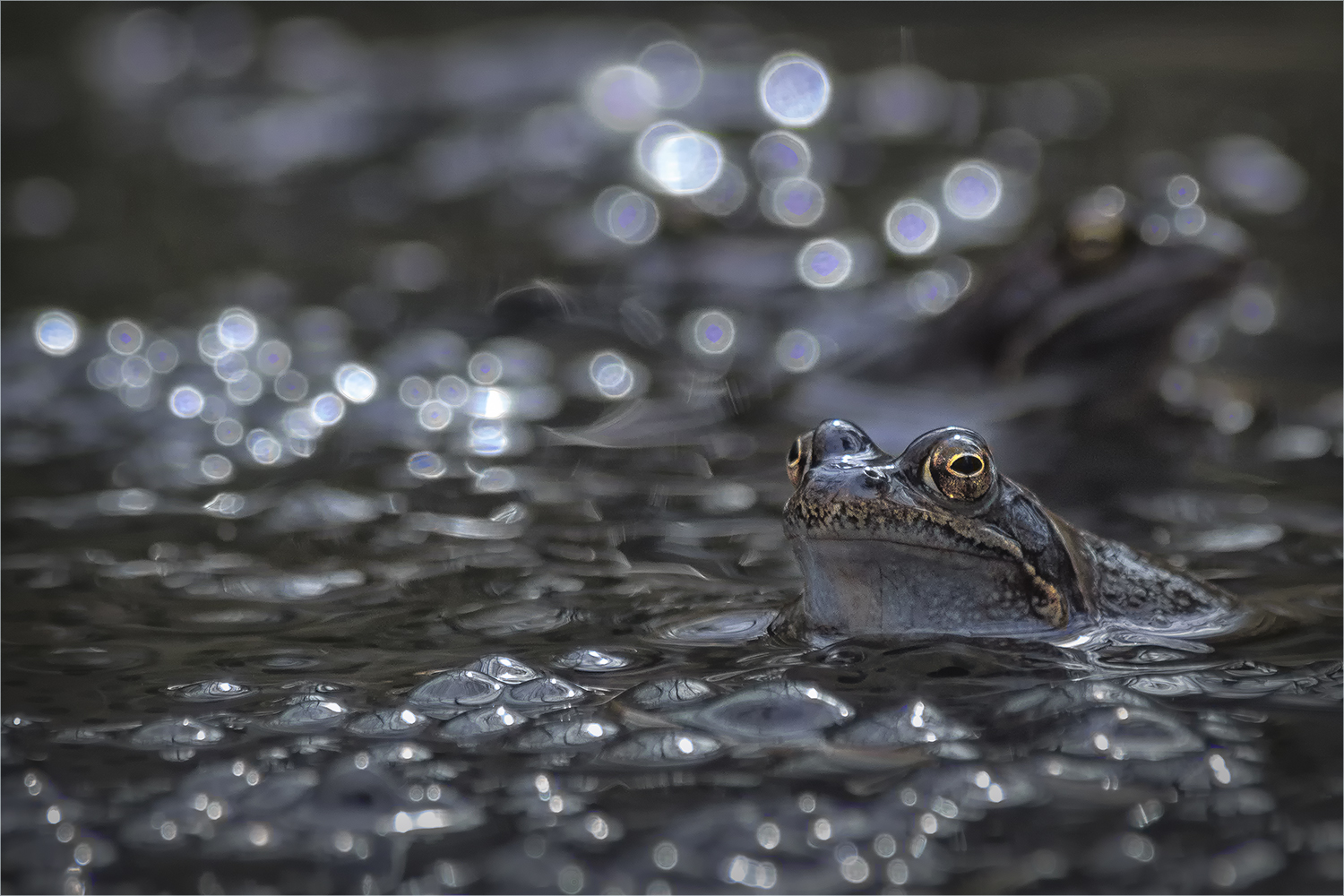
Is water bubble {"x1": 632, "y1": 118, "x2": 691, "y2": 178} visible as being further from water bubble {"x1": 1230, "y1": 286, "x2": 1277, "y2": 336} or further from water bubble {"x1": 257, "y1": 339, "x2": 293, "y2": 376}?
water bubble {"x1": 1230, "y1": 286, "x2": 1277, "y2": 336}

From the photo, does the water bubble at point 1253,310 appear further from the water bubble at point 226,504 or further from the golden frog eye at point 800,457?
the water bubble at point 226,504

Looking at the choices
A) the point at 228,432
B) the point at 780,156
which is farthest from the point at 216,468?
the point at 780,156

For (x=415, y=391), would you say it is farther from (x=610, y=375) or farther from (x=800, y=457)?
(x=800, y=457)

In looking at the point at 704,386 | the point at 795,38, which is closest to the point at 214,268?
the point at 704,386

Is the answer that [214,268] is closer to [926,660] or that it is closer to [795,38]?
[926,660]

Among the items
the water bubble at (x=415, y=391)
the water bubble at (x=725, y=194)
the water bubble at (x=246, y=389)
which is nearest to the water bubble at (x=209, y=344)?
the water bubble at (x=246, y=389)
